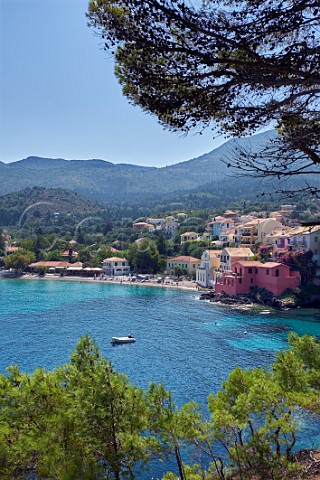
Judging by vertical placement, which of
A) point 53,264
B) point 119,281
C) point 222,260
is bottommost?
point 119,281

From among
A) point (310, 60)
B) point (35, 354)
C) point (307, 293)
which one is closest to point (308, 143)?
point (310, 60)

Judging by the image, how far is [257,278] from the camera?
1286 inches

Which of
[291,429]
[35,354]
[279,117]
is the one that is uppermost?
[279,117]

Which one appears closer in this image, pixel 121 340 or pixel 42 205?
pixel 121 340

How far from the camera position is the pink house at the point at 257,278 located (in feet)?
101

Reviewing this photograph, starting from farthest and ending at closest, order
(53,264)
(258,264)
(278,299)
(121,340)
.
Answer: (53,264), (258,264), (278,299), (121,340)

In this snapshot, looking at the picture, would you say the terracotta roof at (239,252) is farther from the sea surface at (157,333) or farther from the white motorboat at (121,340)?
the white motorboat at (121,340)

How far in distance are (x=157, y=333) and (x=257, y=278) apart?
41.7ft

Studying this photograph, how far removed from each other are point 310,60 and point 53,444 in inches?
192

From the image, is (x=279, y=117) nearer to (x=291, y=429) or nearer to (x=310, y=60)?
(x=310, y=60)

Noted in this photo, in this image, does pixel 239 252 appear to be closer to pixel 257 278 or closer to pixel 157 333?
pixel 257 278

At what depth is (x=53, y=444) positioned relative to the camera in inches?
183

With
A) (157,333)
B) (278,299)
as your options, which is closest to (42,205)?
(278,299)

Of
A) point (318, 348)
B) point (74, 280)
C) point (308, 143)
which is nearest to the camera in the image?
point (308, 143)
